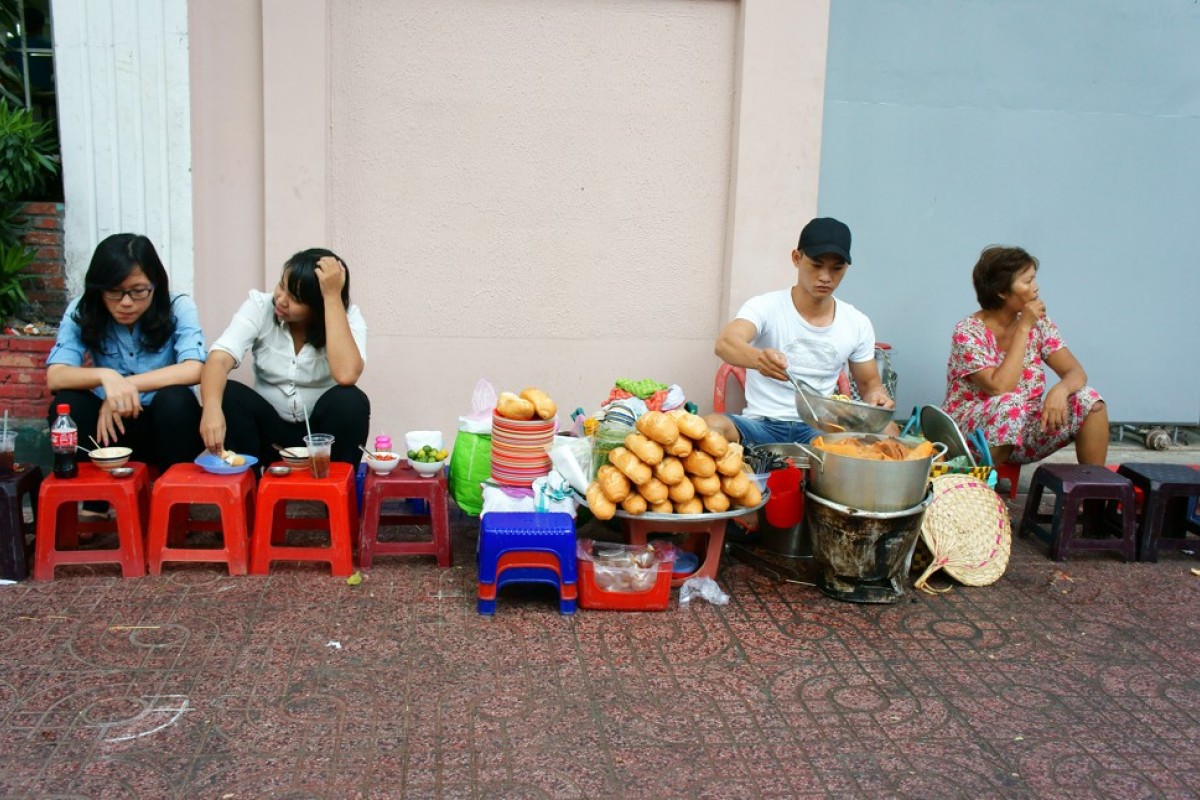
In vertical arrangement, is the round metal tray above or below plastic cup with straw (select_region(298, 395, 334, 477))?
below

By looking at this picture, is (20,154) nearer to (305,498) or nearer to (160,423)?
(160,423)

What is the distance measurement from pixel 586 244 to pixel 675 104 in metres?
0.92

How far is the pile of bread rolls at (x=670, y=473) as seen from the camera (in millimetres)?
3848

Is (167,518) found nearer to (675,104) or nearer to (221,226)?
(221,226)

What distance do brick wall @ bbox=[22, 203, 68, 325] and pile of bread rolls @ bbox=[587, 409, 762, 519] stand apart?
311 centimetres

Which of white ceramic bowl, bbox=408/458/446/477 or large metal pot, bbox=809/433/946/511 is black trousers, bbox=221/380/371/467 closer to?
white ceramic bowl, bbox=408/458/446/477

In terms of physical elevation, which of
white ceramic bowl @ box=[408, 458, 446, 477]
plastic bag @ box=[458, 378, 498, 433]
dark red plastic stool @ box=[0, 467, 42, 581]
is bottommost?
dark red plastic stool @ box=[0, 467, 42, 581]

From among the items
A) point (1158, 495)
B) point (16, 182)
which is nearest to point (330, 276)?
point (16, 182)

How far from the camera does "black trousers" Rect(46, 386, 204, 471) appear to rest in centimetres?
424

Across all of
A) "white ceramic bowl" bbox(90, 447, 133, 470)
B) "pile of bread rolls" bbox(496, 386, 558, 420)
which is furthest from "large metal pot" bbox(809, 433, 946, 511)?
"white ceramic bowl" bbox(90, 447, 133, 470)

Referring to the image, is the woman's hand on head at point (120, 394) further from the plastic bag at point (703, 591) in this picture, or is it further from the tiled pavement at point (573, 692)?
the plastic bag at point (703, 591)

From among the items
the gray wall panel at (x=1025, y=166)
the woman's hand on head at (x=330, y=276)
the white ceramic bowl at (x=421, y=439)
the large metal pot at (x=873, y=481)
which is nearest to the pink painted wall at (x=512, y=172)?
the gray wall panel at (x=1025, y=166)

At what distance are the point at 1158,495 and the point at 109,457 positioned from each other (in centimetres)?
472

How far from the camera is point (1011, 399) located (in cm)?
507
